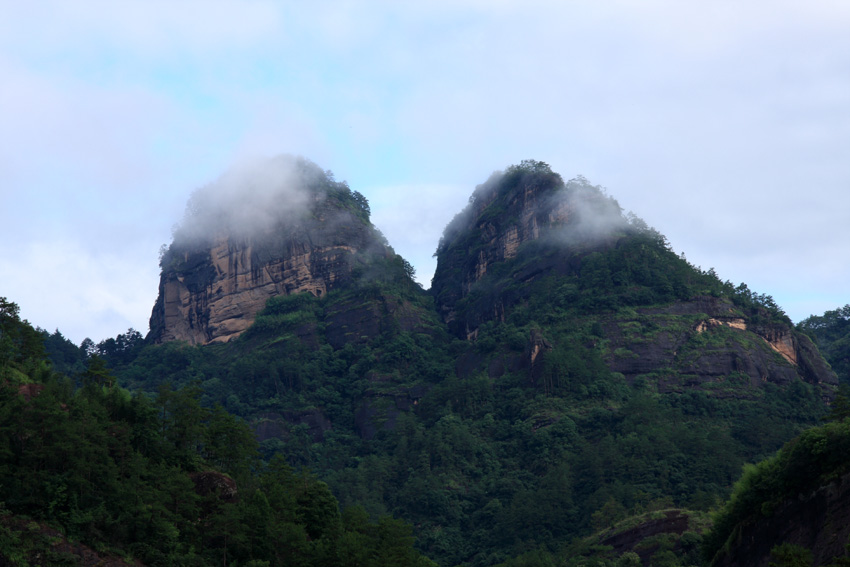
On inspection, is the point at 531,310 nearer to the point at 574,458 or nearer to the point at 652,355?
the point at 652,355

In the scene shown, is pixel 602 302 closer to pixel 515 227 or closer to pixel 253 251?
pixel 515 227

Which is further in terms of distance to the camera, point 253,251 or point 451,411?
point 253,251

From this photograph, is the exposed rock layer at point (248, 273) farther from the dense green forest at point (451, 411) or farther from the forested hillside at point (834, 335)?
the forested hillside at point (834, 335)

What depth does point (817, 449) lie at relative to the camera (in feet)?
216

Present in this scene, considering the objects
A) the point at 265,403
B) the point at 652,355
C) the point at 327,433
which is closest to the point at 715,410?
the point at 652,355

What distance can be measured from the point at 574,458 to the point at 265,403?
47573 millimetres

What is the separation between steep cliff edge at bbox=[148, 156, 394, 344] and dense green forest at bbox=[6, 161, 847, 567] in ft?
11.0

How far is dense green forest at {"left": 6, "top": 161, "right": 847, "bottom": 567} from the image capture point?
66.5 meters

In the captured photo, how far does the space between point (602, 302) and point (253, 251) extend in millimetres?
55990

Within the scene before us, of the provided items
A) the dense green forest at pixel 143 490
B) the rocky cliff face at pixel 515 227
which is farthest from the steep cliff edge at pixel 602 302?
the dense green forest at pixel 143 490

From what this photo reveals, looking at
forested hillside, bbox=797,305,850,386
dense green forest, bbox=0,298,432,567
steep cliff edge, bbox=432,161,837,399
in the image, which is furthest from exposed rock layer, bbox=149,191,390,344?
dense green forest, bbox=0,298,432,567

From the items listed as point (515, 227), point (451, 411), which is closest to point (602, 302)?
point (451, 411)

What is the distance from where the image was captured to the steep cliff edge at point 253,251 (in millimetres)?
168500

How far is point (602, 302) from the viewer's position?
145000 mm
